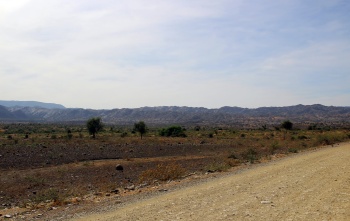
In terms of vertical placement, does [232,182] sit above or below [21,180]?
above

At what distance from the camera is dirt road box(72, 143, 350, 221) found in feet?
29.8

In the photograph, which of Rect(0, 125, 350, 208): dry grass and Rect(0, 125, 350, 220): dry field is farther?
Rect(0, 125, 350, 208): dry grass

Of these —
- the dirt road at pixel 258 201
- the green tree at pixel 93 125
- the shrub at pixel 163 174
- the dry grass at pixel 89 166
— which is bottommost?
the dry grass at pixel 89 166

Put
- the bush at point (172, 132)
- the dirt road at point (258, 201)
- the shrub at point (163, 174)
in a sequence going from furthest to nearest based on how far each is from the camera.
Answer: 1. the bush at point (172, 132)
2. the shrub at point (163, 174)
3. the dirt road at point (258, 201)

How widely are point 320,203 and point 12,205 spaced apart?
13.4 metres

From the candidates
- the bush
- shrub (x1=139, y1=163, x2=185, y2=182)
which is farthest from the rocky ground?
the bush

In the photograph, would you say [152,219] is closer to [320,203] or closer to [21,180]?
[320,203]

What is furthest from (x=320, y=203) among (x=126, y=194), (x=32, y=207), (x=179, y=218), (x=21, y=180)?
(x=21, y=180)

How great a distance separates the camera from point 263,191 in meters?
12.1

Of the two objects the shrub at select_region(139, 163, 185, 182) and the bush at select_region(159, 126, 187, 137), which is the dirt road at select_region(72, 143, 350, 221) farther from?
the bush at select_region(159, 126, 187, 137)

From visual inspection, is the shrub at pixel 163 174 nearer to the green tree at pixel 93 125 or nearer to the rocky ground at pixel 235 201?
the rocky ground at pixel 235 201

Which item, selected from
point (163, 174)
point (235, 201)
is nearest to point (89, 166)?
point (163, 174)

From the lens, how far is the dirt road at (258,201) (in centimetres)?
907

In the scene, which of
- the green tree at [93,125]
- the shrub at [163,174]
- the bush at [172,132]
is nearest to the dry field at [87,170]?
the shrub at [163,174]
